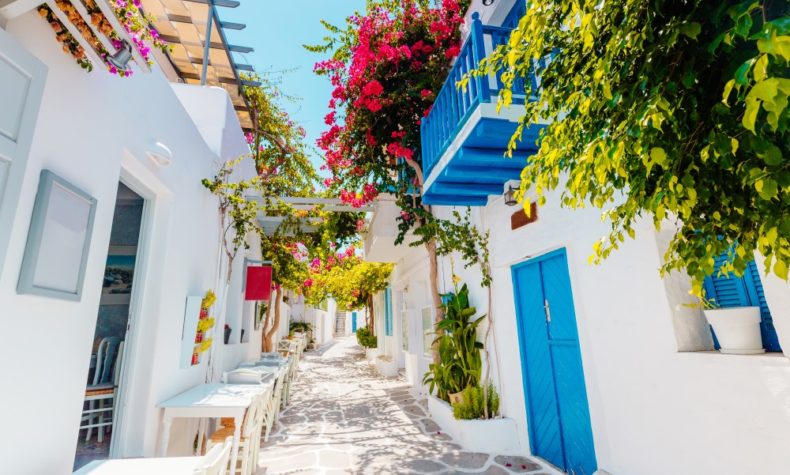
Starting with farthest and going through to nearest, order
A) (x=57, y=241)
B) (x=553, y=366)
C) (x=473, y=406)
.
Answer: (x=473, y=406) → (x=553, y=366) → (x=57, y=241)

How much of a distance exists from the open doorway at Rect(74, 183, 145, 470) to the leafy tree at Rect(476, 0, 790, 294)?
4.19 meters

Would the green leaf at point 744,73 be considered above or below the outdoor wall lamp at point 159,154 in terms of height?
below

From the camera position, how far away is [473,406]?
5207 mm

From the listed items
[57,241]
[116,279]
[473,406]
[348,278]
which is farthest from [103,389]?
[348,278]

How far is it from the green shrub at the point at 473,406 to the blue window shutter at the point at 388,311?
8.26 meters

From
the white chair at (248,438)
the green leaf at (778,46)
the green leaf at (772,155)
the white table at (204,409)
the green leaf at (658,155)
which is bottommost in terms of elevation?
the white chair at (248,438)

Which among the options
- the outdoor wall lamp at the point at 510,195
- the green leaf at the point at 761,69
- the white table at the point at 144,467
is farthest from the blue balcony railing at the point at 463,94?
the white table at the point at 144,467

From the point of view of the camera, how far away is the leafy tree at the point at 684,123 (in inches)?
48.2

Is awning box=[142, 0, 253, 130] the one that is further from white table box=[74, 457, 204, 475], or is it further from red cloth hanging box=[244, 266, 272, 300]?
white table box=[74, 457, 204, 475]

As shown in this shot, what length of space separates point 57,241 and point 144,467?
1.58 m

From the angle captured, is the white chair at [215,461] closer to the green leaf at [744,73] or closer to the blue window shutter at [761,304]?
the green leaf at [744,73]

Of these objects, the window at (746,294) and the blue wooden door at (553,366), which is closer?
the window at (746,294)

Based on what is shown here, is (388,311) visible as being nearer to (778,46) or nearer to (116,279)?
(116,279)

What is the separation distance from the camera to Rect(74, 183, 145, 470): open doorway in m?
3.76
